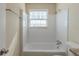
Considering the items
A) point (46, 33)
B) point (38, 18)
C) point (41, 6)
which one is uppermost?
point (41, 6)

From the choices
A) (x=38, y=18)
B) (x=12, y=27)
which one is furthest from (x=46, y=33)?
(x=12, y=27)

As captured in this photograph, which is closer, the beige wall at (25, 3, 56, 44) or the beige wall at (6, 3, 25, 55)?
the beige wall at (6, 3, 25, 55)

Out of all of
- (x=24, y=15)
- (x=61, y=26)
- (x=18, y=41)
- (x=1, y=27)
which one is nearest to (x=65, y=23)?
(x=61, y=26)

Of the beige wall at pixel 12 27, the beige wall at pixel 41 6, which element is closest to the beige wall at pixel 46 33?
the beige wall at pixel 41 6

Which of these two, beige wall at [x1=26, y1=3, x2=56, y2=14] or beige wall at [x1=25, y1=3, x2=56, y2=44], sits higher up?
beige wall at [x1=26, y1=3, x2=56, y2=14]

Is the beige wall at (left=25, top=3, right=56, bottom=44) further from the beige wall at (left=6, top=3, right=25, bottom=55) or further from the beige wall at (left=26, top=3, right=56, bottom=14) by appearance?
the beige wall at (left=6, top=3, right=25, bottom=55)

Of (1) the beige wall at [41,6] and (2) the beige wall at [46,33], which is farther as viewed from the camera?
(2) the beige wall at [46,33]

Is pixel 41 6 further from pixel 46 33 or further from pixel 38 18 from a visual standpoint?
pixel 46 33

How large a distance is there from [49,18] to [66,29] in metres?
0.28

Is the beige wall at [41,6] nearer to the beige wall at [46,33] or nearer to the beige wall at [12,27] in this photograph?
the beige wall at [46,33]

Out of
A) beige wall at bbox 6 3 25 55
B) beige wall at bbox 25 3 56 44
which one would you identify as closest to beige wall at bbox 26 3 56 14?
beige wall at bbox 25 3 56 44

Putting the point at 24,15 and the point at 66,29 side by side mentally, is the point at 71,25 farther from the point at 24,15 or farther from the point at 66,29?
the point at 24,15

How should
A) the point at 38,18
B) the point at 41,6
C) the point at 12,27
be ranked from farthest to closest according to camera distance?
the point at 38,18 < the point at 12,27 < the point at 41,6

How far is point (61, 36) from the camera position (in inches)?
68.4
